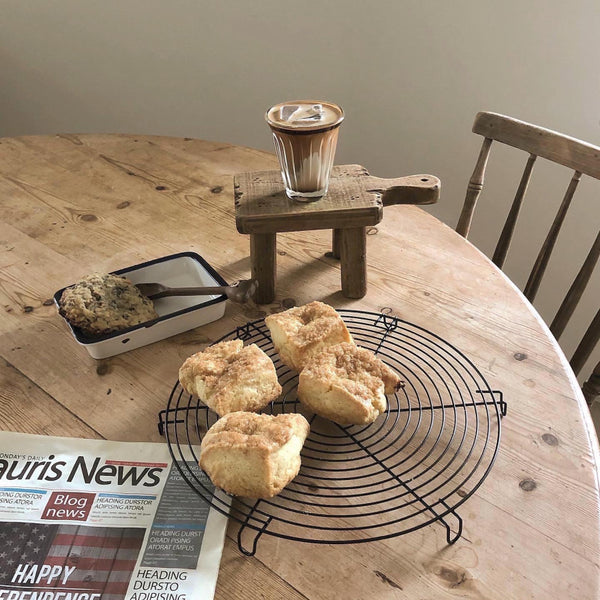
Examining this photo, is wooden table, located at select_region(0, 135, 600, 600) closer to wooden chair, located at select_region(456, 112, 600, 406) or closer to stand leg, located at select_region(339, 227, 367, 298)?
stand leg, located at select_region(339, 227, 367, 298)

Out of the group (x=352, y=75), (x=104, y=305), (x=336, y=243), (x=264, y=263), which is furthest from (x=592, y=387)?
(x=352, y=75)

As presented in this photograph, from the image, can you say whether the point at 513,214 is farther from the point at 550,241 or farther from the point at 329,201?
the point at 329,201

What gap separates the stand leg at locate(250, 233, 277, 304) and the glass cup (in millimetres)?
100

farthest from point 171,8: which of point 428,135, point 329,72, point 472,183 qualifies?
point 472,183

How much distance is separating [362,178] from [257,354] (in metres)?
0.47

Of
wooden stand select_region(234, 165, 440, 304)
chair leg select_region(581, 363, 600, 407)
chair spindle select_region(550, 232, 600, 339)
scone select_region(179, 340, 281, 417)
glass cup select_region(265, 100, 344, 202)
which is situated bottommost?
chair leg select_region(581, 363, 600, 407)

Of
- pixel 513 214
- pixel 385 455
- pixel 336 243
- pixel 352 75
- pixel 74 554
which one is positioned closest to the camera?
pixel 74 554

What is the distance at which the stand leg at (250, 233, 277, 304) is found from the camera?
1.20m

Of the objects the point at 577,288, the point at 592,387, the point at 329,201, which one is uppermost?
the point at 329,201

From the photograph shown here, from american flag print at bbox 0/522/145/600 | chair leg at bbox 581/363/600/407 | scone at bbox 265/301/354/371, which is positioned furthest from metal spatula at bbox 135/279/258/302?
chair leg at bbox 581/363/600/407

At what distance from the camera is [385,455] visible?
91 centimetres

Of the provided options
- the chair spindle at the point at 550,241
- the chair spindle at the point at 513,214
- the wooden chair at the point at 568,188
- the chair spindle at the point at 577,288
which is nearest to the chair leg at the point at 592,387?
the wooden chair at the point at 568,188

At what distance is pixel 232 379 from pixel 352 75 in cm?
176

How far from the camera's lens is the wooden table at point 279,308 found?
2.51ft
